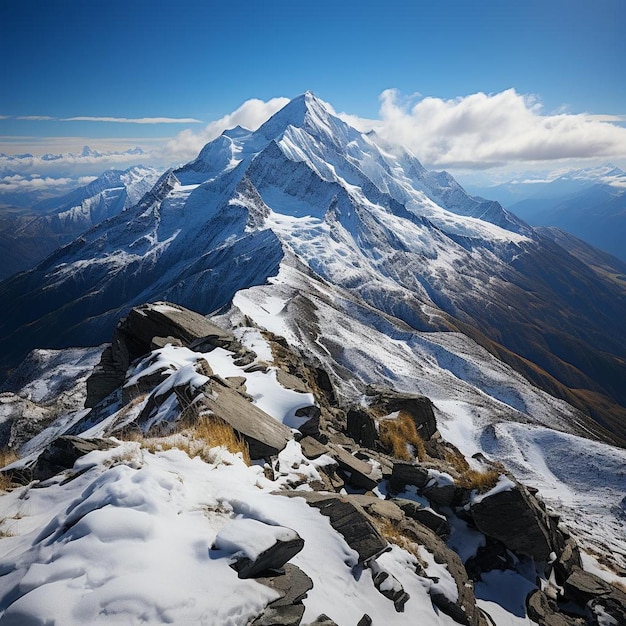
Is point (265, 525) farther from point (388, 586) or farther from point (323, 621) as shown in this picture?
point (388, 586)

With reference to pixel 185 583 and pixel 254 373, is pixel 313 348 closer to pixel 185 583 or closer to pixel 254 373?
pixel 254 373

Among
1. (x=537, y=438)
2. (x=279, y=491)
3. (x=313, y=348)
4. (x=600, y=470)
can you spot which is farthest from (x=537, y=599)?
(x=313, y=348)

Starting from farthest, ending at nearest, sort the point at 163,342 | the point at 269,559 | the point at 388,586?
the point at 163,342
the point at 388,586
the point at 269,559

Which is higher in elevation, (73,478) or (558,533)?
(73,478)

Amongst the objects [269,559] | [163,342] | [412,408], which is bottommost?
[412,408]

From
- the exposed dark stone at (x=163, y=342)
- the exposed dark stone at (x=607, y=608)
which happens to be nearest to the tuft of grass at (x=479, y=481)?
the exposed dark stone at (x=607, y=608)

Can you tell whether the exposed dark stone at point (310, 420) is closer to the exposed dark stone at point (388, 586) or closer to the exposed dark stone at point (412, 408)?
the exposed dark stone at point (388, 586)

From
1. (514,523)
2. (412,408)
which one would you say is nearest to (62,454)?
(514,523)
